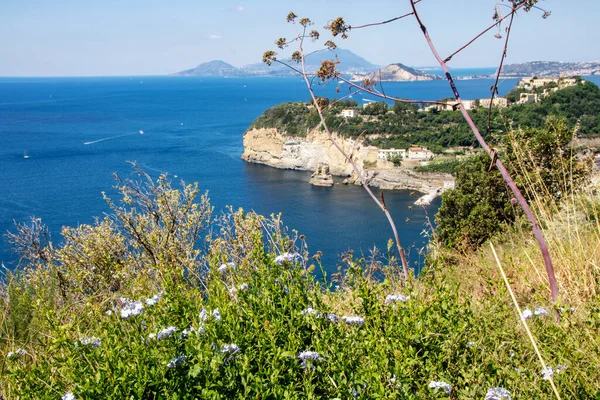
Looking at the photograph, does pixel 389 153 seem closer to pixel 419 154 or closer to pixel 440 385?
pixel 419 154

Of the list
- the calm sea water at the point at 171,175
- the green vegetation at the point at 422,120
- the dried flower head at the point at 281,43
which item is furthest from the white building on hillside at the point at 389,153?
the dried flower head at the point at 281,43

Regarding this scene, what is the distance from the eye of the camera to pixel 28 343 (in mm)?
2654

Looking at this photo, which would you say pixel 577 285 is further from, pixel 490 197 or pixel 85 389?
pixel 490 197

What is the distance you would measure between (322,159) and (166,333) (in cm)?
5074

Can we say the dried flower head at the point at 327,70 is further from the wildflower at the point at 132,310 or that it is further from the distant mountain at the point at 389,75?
the wildflower at the point at 132,310

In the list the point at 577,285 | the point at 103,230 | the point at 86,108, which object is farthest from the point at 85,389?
the point at 86,108

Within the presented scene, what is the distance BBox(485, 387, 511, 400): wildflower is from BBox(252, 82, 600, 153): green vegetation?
3699cm

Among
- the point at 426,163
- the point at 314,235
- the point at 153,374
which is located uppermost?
the point at 153,374

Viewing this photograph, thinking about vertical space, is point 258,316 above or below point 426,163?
above

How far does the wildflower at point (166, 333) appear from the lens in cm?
164

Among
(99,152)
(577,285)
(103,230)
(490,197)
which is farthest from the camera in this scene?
(99,152)

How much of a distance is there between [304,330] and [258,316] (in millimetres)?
190

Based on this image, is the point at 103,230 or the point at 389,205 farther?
the point at 389,205

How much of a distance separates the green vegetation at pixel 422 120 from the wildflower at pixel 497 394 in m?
37.0
